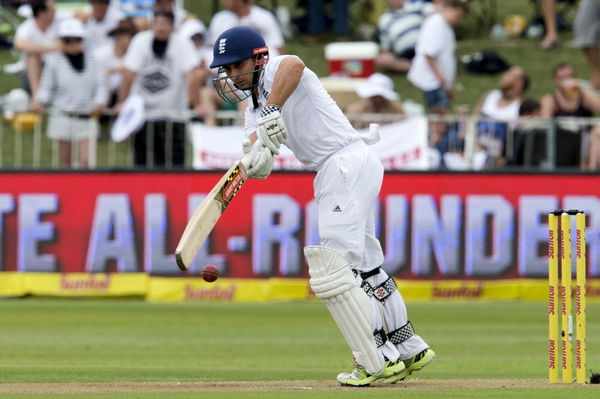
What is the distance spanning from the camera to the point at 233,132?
15086 mm

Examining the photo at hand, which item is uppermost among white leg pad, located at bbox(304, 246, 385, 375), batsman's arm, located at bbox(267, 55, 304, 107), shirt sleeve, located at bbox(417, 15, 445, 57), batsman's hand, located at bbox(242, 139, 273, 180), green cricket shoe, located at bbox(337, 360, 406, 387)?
shirt sleeve, located at bbox(417, 15, 445, 57)

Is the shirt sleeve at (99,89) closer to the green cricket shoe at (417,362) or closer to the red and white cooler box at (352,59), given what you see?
the red and white cooler box at (352,59)

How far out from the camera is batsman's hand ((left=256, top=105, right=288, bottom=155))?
751 cm

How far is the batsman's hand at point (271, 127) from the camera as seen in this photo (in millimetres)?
7508

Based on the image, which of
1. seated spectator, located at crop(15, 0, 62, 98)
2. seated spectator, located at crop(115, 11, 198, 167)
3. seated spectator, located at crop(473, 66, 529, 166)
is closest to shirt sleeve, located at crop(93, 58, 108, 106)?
seated spectator, located at crop(115, 11, 198, 167)

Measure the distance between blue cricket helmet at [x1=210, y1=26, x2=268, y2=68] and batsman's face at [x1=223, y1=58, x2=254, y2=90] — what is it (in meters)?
0.05

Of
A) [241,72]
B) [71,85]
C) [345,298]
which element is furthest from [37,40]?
[345,298]

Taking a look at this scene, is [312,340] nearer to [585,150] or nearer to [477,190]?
[477,190]

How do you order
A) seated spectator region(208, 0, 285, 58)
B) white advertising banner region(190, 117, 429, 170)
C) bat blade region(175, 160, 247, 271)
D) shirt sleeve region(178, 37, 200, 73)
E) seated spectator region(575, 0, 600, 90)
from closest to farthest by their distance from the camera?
bat blade region(175, 160, 247, 271)
white advertising banner region(190, 117, 429, 170)
shirt sleeve region(178, 37, 200, 73)
seated spectator region(208, 0, 285, 58)
seated spectator region(575, 0, 600, 90)

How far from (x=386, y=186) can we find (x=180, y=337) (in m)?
3.89

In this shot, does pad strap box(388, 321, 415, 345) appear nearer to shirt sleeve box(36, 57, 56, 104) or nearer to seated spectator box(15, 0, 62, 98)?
shirt sleeve box(36, 57, 56, 104)

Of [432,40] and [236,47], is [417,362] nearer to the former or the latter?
[236,47]

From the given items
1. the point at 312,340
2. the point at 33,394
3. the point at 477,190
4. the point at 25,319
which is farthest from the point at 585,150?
the point at 33,394

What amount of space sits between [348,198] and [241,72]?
913mm
